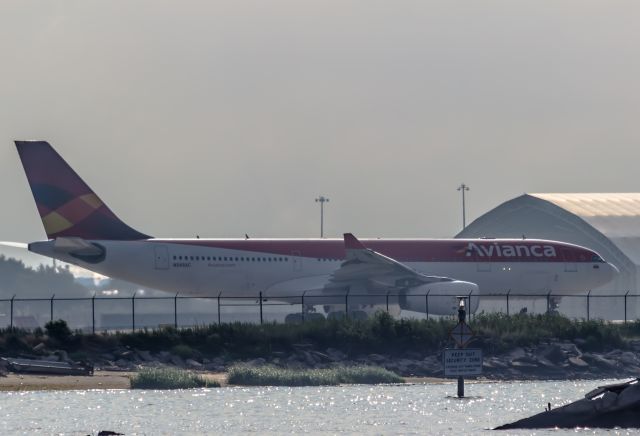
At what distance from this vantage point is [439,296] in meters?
69.3

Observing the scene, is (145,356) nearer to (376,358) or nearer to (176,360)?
(176,360)

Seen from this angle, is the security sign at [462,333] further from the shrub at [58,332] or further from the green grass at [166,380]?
the shrub at [58,332]

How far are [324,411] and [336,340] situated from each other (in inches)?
710

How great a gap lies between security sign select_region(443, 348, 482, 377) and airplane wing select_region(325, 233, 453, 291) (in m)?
23.4

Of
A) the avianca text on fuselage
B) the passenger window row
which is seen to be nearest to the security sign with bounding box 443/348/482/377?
the passenger window row

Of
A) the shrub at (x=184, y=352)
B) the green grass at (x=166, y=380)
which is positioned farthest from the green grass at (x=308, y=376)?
the shrub at (x=184, y=352)

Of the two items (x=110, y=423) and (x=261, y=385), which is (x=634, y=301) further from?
(x=110, y=423)

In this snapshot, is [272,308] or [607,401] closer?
[607,401]

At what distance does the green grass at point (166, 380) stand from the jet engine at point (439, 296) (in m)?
19.8

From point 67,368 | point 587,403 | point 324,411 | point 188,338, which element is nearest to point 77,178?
point 188,338

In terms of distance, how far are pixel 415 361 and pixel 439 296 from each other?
10.9m

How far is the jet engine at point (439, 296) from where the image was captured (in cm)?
6938

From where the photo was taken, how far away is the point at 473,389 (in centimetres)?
5084

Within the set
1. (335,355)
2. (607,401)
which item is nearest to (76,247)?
(335,355)
